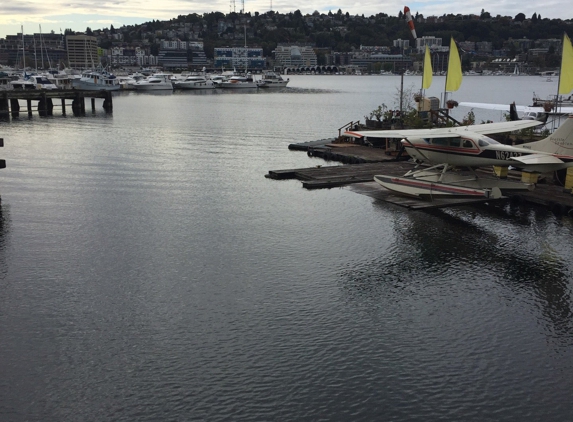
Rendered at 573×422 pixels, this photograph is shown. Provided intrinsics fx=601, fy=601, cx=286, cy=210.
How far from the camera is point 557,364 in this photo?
14.2 meters

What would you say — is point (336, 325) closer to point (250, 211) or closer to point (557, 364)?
point (557, 364)

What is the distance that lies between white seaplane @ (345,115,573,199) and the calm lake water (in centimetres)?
121

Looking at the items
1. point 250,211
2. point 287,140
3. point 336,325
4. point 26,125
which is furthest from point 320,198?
point 26,125

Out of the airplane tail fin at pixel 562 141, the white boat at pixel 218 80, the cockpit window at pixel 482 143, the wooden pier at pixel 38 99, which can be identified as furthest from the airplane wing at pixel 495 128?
the white boat at pixel 218 80

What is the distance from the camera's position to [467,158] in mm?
28141

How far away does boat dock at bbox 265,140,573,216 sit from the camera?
27500 mm

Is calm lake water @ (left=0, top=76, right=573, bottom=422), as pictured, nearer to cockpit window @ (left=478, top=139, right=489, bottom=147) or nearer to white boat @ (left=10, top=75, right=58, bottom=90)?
cockpit window @ (left=478, top=139, right=489, bottom=147)

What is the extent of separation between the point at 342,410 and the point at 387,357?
2519 millimetres

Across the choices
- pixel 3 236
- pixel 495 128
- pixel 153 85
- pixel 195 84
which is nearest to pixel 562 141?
pixel 495 128

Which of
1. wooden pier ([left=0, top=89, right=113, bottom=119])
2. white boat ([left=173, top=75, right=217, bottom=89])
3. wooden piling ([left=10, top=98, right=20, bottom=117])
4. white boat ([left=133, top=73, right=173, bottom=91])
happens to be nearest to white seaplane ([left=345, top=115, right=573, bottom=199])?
wooden pier ([left=0, top=89, right=113, bottom=119])

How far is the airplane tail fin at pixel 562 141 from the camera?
27172 mm

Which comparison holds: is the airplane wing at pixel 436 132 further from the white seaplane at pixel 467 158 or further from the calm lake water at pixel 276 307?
the calm lake water at pixel 276 307

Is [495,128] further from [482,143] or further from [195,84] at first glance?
[195,84]

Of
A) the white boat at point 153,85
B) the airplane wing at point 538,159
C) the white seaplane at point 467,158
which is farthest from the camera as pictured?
the white boat at point 153,85
